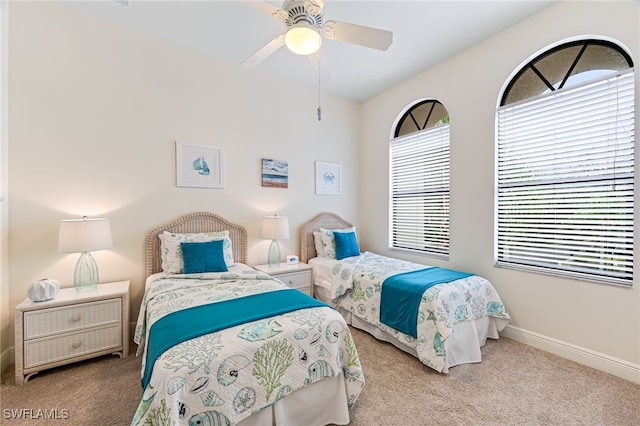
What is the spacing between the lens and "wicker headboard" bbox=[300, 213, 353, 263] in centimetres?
377

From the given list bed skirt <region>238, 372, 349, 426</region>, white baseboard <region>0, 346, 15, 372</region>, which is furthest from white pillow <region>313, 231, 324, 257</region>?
white baseboard <region>0, 346, 15, 372</region>

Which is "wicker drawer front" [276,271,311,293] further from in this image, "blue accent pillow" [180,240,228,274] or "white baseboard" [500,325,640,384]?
"white baseboard" [500,325,640,384]

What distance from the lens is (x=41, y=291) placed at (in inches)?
81.1

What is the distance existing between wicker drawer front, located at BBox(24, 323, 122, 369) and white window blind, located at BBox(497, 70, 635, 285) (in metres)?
3.62

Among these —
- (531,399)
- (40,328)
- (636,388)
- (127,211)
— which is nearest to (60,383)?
(40,328)

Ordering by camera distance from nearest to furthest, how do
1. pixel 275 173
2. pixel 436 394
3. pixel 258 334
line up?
pixel 258 334, pixel 436 394, pixel 275 173

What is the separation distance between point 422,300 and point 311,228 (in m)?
1.93

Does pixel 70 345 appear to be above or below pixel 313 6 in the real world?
below

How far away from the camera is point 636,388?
1.93 meters

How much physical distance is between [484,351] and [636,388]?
36.2 inches

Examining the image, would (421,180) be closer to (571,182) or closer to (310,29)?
(571,182)

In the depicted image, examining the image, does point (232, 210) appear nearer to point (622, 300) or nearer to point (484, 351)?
point (484, 351)

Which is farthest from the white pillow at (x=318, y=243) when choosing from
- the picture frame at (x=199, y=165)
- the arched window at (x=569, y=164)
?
the arched window at (x=569, y=164)

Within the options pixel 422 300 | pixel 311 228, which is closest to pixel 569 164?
pixel 422 300
